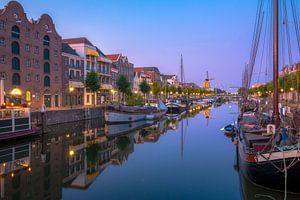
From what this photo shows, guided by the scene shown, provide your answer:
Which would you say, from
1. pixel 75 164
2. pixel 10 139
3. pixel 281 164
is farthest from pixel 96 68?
pixel 281 164

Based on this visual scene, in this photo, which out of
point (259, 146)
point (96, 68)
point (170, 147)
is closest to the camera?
point (259, 146)

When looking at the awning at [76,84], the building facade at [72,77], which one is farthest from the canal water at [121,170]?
the awning at [76,84]

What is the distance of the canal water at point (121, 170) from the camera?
47.3 ft

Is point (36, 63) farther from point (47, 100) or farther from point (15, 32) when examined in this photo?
point (47, 100)

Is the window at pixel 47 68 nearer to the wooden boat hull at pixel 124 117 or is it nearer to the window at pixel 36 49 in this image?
the window at pixel 36 49

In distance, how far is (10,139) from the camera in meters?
28.0

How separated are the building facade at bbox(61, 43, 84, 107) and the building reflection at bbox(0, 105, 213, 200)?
24.1 meters

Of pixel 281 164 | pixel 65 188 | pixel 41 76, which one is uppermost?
pixel 41 76

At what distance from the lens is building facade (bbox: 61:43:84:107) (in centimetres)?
5747

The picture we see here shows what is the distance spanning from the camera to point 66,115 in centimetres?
4450

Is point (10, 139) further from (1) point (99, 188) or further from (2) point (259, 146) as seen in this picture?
(2) point (259, 146)

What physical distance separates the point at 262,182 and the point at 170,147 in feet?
46.8

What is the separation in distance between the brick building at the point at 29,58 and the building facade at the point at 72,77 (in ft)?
6.93

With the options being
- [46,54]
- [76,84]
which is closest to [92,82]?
[76,84]
